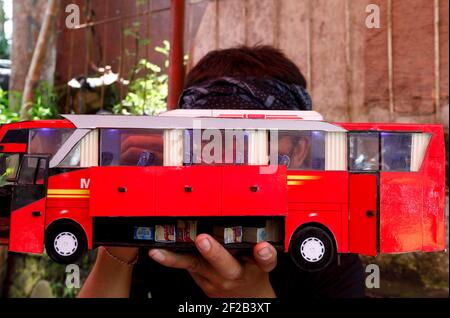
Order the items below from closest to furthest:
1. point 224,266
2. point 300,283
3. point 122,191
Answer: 1. point 122,191
2. point 224,266
3. point 300,283

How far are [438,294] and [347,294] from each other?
23 centimetres

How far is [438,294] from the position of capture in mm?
1046

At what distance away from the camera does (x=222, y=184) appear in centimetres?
52

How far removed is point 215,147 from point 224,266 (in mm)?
218

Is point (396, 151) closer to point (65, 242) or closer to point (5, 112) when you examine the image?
point (65, 242)

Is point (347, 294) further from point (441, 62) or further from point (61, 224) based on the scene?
point (61, 224)

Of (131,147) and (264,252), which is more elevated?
(131,147)

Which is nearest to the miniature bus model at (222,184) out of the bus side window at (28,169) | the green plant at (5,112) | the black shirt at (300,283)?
the bus side window at (28,169)

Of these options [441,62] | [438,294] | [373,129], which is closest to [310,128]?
[373,129]

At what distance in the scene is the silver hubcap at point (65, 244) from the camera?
0.52m

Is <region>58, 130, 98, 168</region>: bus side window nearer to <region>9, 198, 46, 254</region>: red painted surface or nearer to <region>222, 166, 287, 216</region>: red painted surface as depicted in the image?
<region>9, 198, 46, 254</region>: red painted surface

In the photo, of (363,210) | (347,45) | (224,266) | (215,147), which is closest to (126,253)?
(224,266)

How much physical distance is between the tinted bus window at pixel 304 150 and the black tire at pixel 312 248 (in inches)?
3.2

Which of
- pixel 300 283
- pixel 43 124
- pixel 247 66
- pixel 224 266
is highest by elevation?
pixel 247 66
